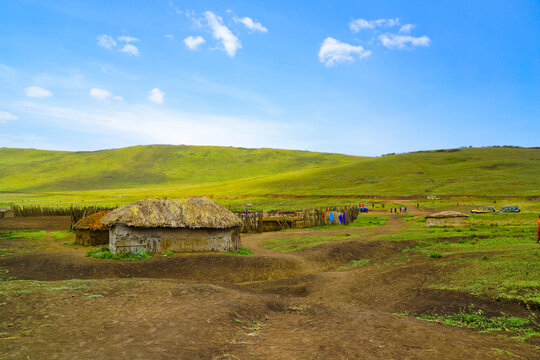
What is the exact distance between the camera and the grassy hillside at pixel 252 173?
2746 inches

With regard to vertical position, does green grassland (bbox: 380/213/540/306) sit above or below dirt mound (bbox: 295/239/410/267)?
above

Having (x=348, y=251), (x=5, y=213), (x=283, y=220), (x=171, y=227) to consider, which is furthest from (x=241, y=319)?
(x=5, y=213)

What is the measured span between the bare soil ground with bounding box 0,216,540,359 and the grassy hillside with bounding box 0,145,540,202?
53913 mm

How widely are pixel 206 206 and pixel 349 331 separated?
13611 millimetres

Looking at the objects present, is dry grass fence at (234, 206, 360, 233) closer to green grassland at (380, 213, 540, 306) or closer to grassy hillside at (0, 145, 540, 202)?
green grassland at (380, 213, 540, 306)

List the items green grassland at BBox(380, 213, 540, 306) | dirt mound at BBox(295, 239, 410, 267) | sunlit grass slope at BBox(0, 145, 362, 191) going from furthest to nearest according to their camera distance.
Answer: sunlit grass slope at BBox(0, 145, 362, 191), dirt mound at BBox(295, 239, 410, 267), green grassland at BBox(380, 213, 540, 306)

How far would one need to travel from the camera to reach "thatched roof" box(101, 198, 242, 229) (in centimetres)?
1819

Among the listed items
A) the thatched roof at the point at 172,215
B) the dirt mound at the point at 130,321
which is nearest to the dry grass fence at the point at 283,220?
the thatched roof at the point at 172,215

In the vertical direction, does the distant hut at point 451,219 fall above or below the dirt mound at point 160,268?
above

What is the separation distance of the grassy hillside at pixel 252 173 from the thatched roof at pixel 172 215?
48.0m

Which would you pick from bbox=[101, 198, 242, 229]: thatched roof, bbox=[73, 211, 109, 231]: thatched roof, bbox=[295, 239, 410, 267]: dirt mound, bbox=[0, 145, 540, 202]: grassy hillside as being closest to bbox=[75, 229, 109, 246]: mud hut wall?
bbox=[73, 211, 109, 231]: thatched roof

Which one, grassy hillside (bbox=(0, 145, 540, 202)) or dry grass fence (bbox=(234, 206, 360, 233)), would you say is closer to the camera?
dry grass fence (bbox=(234, 206, 360, 233))

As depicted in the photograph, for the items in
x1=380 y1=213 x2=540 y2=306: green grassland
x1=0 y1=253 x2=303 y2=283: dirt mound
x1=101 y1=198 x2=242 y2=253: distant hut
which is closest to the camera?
x1=380 y1=213 x2=540 y2=306: green grassland

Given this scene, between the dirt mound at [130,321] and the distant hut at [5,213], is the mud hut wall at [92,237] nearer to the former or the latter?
the dirt mound at [130,321]
